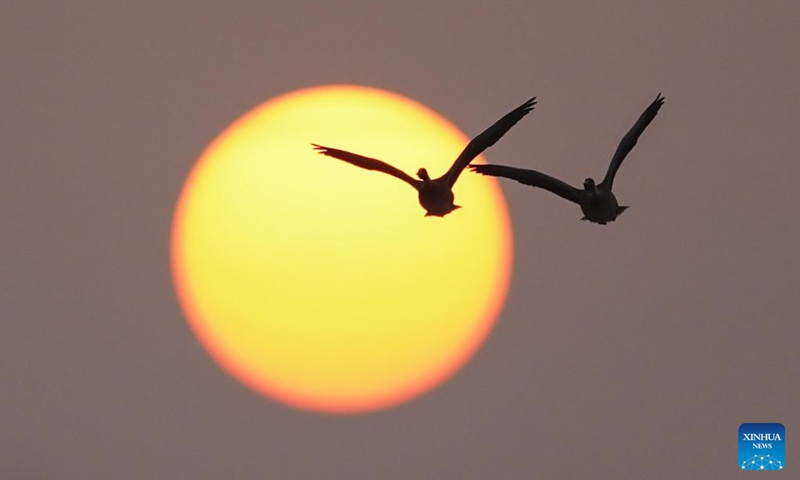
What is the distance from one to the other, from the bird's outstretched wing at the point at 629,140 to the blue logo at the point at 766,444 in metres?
118

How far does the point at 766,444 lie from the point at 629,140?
391 feet

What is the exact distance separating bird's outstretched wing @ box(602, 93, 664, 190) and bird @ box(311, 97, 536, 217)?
3147 mm

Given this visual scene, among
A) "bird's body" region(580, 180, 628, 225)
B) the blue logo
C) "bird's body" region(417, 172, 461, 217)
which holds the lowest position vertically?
"bird's body" region(417, 172, 461, 217)

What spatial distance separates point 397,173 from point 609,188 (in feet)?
23.0

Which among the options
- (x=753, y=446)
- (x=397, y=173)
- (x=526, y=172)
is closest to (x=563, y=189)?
(x=526, y=172)

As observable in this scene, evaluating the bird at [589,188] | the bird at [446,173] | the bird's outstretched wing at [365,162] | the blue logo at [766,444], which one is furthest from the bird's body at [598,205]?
the blue logo at [766,444]

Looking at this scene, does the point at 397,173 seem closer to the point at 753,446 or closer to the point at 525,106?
the point at 525,106

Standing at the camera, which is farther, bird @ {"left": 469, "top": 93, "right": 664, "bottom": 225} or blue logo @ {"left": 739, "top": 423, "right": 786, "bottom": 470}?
blue logo @ {"left": 739, "top": 423, "right": 786, "bottom": 470}

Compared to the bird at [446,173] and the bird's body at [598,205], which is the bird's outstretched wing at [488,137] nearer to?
the bird at [446,173]

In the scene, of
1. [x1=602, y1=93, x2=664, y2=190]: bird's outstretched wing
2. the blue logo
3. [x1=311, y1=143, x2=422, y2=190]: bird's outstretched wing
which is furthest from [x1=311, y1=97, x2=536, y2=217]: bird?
the blue logo

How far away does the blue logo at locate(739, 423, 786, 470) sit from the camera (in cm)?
17225

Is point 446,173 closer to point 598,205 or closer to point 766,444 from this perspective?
point 598,205

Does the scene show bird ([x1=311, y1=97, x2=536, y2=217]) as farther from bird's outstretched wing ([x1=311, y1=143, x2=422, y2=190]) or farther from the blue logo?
the blue logo

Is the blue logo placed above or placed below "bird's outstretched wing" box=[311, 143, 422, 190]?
above
